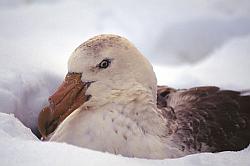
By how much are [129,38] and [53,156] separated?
2073 millimetres

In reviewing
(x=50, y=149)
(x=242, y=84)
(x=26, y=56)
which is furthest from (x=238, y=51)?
(x=50, y=149)

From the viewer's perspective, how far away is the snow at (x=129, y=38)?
2.18 meters

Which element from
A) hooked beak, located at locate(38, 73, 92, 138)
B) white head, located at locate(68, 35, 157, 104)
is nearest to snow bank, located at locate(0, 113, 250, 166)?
hooked beak, located at locate(38, 73, 92, 138)

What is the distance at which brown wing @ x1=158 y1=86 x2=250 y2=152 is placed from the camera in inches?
78.8

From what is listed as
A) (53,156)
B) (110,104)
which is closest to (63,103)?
(110,104)

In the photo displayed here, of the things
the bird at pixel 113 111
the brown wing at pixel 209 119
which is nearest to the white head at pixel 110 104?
the bird at pixel 113 111

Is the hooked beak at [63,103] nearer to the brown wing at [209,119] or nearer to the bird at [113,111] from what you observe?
the bird at [113,111]

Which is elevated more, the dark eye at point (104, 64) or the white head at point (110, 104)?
the dark eye at point (104, 64)

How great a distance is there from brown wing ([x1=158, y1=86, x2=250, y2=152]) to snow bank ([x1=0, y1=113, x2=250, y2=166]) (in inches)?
16.5

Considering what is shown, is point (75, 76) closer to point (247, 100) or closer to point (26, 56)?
point (26, 56)

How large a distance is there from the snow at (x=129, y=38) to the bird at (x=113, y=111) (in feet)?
0.77

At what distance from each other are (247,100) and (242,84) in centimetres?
49

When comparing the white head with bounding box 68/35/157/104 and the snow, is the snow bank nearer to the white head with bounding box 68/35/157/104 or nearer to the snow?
the snow

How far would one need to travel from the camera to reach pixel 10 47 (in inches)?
95.2
